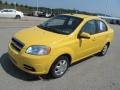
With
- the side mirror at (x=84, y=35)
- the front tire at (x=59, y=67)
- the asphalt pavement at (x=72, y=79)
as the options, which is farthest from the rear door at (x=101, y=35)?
the front tire at (x=59, y=67)

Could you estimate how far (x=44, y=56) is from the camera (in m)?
5.16

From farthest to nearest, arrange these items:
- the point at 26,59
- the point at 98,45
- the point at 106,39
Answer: the point at 106,39 → the point at 98,45 → the point at 26,59

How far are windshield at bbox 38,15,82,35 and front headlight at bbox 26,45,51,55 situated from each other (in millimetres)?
1025

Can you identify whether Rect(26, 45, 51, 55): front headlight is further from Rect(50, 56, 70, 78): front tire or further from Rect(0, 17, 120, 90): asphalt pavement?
Rect(0, 17, 120, 90): asphalt pavement

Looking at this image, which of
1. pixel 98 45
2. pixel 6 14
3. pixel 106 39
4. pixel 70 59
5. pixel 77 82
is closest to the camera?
pixel 77 82

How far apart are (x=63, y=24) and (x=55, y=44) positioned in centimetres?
147

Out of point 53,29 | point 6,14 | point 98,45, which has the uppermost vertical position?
point 53,29

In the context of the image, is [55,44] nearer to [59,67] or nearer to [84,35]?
[59,67]

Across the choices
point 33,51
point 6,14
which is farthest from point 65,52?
point 6,14

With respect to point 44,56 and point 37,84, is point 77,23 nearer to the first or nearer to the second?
point 44,56

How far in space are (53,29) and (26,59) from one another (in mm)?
1584

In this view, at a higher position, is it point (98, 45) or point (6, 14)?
point (98, 45)

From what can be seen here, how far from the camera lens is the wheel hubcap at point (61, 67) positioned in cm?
567

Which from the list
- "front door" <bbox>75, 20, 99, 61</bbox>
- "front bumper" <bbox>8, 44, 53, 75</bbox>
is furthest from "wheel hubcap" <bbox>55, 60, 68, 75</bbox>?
"front door" <bbox>75, 20, 99, 61</bbox>
